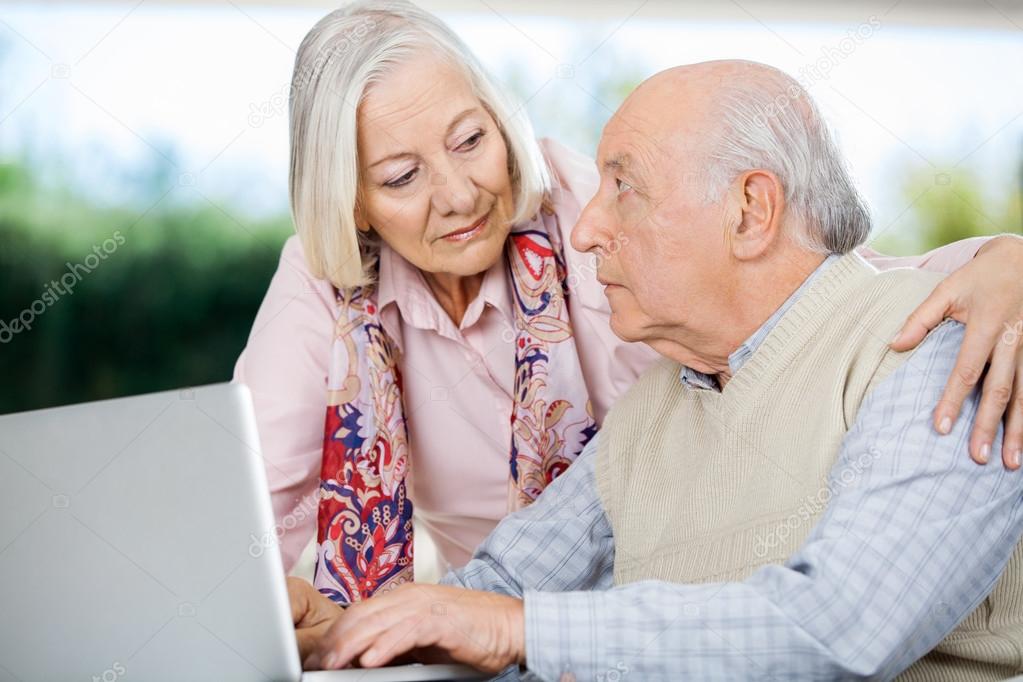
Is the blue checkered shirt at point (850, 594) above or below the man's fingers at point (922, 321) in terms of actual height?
below

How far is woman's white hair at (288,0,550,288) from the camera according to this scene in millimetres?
1755

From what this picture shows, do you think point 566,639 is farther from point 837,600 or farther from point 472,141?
point 472,141

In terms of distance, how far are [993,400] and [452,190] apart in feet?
2.96

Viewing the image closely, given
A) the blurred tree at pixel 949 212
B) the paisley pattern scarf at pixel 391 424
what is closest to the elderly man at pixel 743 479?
the paisley pattern scarf at pixel 391 424

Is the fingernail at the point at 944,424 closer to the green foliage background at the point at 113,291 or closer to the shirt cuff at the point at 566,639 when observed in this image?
the shirt cuff at the point at 566,639

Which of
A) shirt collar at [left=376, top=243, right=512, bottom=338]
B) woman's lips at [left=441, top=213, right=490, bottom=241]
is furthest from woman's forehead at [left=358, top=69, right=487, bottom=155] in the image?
shirt collar at [left=376, top=243, right=512, bottom=338]

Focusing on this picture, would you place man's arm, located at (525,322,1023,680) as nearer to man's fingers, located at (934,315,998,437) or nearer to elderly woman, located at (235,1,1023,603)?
man's fingers, located at (934,315,998,437)

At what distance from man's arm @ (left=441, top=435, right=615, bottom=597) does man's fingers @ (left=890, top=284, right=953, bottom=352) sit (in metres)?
0.51

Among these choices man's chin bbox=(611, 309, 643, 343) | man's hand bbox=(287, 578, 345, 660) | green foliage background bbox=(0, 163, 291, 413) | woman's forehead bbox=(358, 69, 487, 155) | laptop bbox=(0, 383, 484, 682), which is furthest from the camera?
green foliage background bbox=(0, 163, 291, 413)

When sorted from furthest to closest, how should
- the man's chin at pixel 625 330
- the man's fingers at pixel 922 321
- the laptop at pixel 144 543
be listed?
1. the man's chin at pixel 625 330
2. the man's fingers at pixel 922 321
3. the laptop at pixel 144 543

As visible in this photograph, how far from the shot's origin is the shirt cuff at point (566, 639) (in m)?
1.08

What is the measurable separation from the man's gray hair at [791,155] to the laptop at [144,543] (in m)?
0.70

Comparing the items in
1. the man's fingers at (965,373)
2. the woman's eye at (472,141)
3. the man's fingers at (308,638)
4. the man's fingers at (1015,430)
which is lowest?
the man's fingers at (308,638)

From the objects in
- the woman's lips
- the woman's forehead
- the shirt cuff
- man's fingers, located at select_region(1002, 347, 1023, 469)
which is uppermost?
the woman's forehead
